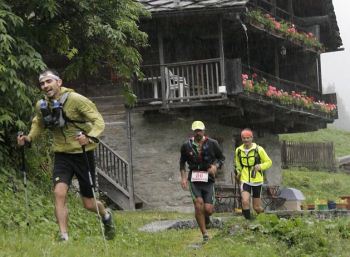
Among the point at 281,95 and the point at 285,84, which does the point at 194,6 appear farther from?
the point at 285,84

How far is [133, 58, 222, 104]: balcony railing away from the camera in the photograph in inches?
644

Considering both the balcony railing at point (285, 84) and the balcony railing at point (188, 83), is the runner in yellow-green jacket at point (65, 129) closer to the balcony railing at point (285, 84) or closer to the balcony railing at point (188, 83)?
the balcony railing at point (188, 83)

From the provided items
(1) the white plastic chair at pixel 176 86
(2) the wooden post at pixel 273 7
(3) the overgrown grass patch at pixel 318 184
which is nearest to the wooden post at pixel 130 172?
(1) the white plastic chair at pixel 176 86

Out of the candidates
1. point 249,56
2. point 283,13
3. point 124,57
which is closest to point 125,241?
point 124,57

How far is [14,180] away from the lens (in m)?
8.85

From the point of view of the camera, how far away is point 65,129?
6.53 meters

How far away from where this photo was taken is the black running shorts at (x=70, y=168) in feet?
21.4

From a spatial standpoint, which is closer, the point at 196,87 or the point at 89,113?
the point at 89,113

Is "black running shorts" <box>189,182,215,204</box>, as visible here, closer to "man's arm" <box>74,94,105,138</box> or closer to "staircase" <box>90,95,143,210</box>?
"man's arm" <box>74,94,105,138</box>

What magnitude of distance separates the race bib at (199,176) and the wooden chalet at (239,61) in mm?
7377

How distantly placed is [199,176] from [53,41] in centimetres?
A: 350

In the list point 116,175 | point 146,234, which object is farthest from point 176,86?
point 146,234

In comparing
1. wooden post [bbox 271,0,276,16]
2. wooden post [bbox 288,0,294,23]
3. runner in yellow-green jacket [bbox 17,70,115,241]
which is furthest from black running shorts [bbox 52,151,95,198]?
wooden post [bbox 288,0,294,23]

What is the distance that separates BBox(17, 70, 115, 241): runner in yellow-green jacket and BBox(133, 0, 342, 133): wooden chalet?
9.83 meters
